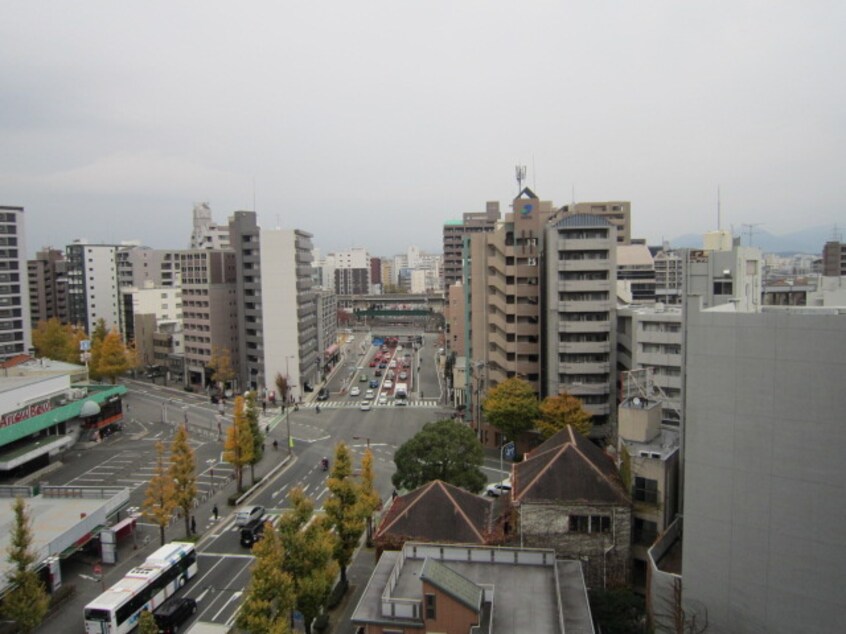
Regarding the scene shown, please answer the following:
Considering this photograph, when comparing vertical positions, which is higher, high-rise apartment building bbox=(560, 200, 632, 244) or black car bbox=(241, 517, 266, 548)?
high-rise apartment building bbox=(560, 200, 632, 244)

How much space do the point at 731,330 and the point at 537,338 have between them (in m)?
30.2

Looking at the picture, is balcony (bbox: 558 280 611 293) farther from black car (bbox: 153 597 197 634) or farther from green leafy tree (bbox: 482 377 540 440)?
black car (bbox: 153 597 197 634)

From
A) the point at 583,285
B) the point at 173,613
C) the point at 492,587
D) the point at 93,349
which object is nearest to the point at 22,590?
the point at 173,613

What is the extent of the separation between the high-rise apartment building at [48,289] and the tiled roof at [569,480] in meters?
90.3

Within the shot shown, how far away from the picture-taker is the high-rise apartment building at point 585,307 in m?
45.5

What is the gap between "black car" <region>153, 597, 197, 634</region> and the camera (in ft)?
77.5

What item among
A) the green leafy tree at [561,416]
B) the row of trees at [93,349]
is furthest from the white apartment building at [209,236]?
the green leafy tree at [561,416]

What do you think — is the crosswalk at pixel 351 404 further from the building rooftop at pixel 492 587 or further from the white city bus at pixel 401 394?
the building rooftop at pixel 492 587

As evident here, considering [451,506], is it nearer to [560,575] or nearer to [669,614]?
[560,575]

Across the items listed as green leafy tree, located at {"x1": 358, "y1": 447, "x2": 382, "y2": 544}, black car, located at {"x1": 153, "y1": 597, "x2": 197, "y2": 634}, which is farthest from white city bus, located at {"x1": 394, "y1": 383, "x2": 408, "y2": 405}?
black car, located at {"x1": 153, "y1": 597, "x2": 197, "y2": 634}

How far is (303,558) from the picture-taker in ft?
72.6

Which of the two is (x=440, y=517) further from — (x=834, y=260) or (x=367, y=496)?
(x=834, y=260)

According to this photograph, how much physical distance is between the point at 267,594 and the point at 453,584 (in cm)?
590

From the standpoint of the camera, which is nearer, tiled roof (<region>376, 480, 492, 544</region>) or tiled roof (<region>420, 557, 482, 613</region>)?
tiled roof (<region>420, 557, 482, 613</region>)
